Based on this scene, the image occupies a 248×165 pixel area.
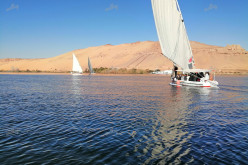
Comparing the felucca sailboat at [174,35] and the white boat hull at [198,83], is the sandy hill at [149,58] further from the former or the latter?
the felucca sailboat at [174,35]

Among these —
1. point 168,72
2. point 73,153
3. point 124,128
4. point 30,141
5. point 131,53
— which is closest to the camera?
point 73,153

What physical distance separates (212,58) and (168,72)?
5206 cm

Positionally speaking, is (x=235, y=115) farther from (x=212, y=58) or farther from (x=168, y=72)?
(x=212, y=58)

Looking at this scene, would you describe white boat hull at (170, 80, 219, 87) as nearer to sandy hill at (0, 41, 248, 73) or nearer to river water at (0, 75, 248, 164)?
river water at (0, 75, 248, 164)

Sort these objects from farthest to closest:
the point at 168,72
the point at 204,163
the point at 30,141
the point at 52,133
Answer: the point at 168,72 < the point at 52,133 < the point at 30,141 < the point at 204,163

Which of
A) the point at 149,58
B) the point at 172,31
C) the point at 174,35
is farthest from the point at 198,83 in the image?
the point at 149,58

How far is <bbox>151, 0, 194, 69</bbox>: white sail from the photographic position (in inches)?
1198

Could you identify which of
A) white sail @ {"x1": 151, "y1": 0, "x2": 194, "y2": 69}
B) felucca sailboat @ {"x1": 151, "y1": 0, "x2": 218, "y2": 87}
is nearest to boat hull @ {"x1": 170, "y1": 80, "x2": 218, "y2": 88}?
felucca sailboat @ {"x1": 151, "y1": 0, "x2": 218, "y2": 87}

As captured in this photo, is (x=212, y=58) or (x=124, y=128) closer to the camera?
(x=124, y=128)

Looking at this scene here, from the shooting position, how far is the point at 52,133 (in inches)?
372

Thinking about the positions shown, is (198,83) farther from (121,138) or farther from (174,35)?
(121,138)

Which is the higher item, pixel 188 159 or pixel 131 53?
pixel 131 53

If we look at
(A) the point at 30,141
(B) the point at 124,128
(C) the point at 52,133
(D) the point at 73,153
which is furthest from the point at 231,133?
(A) the point at 30,141

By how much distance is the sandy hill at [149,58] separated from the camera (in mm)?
127200
